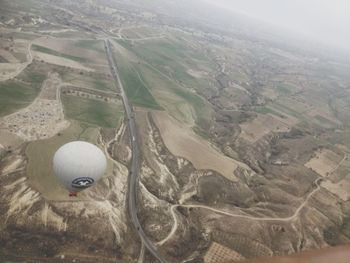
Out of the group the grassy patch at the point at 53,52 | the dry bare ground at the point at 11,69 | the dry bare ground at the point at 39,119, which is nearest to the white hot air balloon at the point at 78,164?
the dry bare ground at the point at 39,119

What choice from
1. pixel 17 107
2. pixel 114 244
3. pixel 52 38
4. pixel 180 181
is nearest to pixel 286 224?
pixel 180 181

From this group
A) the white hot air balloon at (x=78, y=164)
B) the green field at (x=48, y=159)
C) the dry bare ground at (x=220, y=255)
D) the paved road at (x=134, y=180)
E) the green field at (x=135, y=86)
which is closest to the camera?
the white hot air balloon at (x=78, y=164)

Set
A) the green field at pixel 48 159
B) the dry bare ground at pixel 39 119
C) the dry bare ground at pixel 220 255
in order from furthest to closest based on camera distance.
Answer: the dry bare ground at pixel 39 119 < the dry bare ground at pixel 220 255 < the green field at pixel 48 159

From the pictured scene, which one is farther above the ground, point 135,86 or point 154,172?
point 154,172

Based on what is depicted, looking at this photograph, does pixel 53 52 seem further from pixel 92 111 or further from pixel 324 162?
pixel 324 162

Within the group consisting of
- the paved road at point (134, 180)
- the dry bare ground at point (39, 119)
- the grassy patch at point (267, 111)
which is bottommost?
the grassy patch at point (267, 111)

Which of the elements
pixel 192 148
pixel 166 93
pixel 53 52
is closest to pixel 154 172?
pixel 192 148

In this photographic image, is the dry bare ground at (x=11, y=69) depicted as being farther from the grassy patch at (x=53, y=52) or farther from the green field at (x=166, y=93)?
the green field at (x=166, y=93)

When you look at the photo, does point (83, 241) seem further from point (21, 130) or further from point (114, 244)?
point (21, 130)
